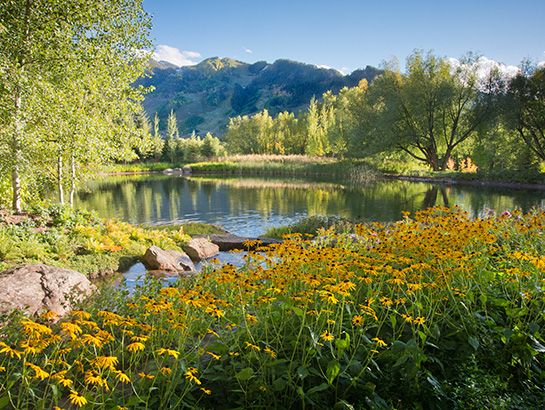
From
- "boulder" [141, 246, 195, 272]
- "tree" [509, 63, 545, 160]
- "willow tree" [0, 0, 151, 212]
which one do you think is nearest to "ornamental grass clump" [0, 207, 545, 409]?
"boulder" [141, 246, 195, 272]

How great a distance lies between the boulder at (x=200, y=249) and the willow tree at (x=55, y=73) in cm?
A: 365

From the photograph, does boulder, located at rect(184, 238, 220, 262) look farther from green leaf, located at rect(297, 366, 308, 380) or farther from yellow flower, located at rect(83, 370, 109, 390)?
yellow flower, located at rect(83, 370, 109, 390)

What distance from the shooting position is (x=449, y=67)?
3183 centimetres

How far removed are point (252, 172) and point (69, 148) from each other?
110 feet

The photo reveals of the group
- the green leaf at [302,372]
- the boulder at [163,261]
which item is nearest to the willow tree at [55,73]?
the boulder at [163,261]

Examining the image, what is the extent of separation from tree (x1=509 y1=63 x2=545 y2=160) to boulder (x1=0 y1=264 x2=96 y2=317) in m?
32.8

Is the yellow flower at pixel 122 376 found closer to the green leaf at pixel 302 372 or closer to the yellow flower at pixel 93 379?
the yellow flower at pixel 93 379

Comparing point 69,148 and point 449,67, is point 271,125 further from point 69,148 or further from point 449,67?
point 69,148

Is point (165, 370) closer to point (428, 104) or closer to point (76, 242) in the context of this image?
point (76, 242)

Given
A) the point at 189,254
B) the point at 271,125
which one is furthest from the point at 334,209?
the point at 271,125

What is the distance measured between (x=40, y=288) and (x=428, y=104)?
33.8 metres

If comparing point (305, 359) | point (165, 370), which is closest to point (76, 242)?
point (165, 370)

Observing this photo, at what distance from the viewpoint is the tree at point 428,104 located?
30781 mm

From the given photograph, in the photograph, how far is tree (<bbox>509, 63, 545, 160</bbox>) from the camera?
2677 cm
